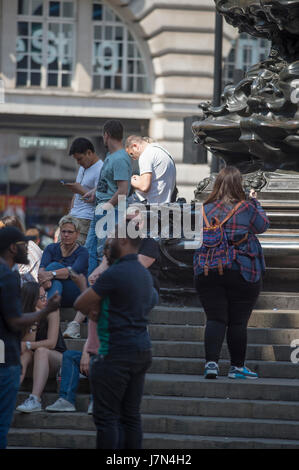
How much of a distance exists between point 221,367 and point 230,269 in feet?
2.72

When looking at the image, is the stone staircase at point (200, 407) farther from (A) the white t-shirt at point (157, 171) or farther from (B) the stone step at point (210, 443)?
(A) the white t-shirt at point (157, 171)

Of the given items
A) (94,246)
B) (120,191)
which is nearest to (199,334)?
(94,246)

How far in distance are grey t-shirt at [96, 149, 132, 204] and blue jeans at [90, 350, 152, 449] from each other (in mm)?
3050

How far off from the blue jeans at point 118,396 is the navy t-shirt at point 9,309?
1.82 feet

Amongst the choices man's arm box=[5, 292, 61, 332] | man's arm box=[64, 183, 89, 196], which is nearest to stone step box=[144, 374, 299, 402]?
man's arm box=[5, 292, 61, 332]

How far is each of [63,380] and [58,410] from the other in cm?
22

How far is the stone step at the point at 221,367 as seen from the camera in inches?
389

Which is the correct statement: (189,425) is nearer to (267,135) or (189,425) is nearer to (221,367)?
(221,367)

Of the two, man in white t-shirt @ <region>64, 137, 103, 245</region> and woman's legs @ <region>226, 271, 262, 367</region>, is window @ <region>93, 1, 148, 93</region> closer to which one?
man in white t-shirt @ <region>64, 137, 103, 245</region>

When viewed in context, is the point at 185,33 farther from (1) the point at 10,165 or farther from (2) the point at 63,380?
(2) the point at 63,380

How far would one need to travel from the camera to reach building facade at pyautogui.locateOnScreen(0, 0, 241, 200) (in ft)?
Answer: 81.8

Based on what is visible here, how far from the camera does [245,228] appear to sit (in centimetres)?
966

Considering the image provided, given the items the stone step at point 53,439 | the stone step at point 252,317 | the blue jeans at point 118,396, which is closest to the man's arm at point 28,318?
the blue jeans at point 118,396
